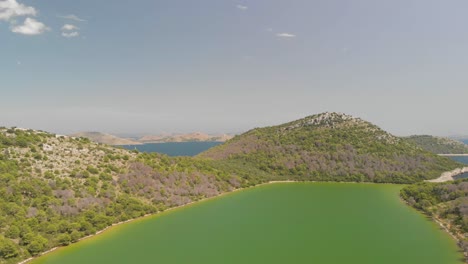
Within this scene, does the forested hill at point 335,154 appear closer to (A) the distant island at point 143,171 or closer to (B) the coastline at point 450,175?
(A) the distant island at point 143,171

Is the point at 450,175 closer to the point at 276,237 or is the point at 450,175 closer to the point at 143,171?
the point at 276,237

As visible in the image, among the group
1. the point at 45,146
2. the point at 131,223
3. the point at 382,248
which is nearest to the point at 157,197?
the point at 131,223

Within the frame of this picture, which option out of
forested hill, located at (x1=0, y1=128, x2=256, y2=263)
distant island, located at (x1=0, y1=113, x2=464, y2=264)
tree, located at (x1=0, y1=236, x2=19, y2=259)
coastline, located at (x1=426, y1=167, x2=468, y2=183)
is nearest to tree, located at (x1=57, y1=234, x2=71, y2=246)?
forested hill, located at (x1=0, y1=128, x2=256, y2=263)

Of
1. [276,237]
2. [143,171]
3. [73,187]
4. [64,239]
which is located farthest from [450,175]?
[64,239]

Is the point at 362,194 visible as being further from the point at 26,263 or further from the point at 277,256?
the point at 26,263

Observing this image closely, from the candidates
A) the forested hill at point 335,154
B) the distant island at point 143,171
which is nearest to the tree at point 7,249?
the distant island at point 143,171

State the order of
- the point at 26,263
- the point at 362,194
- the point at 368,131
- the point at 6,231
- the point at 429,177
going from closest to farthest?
the point at 26,263
the point at 6,231
the point at 362,194
the point at 429,177
the point at 368,131

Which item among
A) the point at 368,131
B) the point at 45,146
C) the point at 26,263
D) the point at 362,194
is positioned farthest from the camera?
the point at 368,131

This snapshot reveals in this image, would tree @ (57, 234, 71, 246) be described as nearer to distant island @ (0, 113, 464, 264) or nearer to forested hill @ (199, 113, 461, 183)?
distant island @ (0, 113, 464, 264)

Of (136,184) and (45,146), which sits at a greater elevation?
(45,146)
